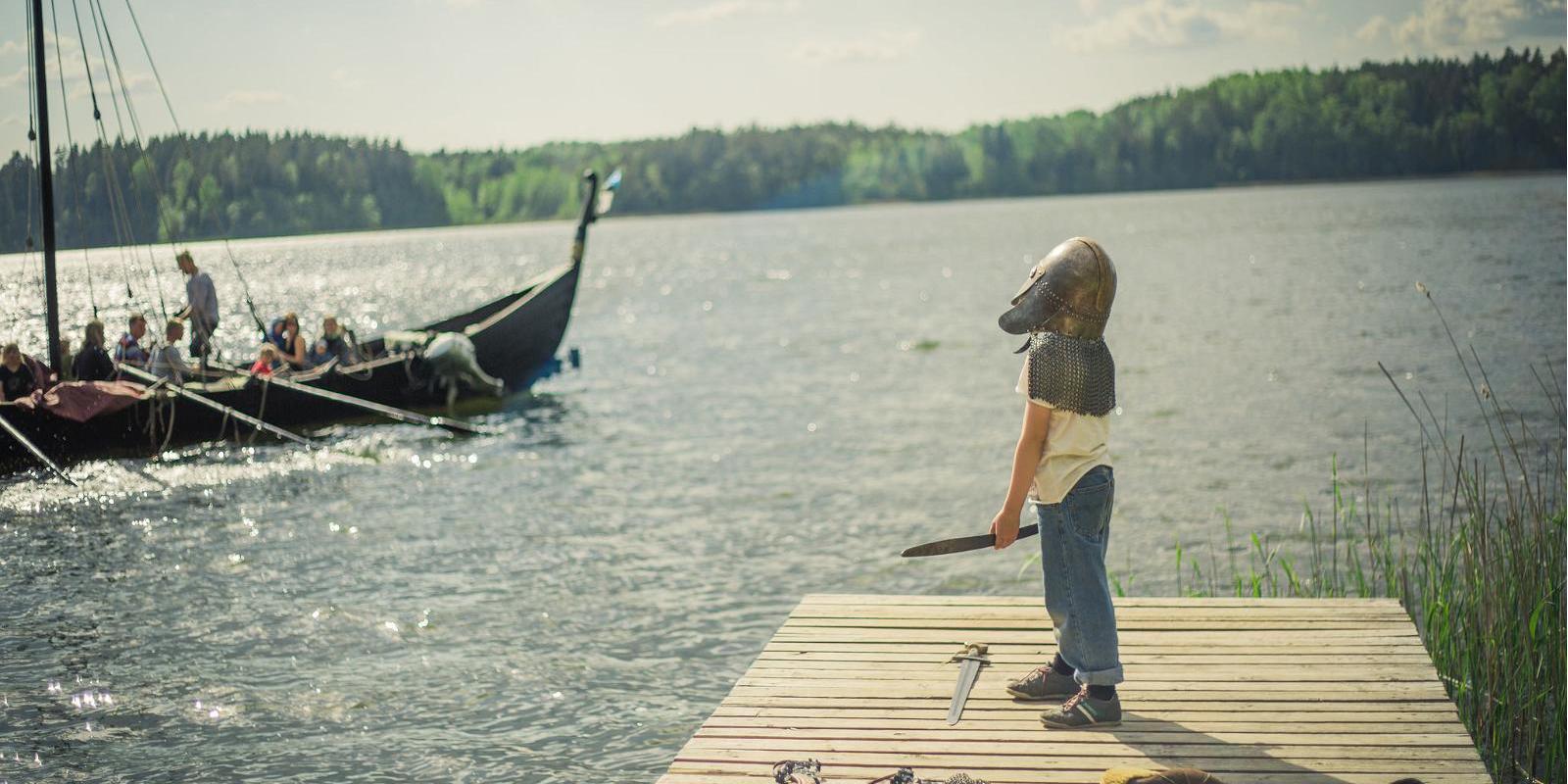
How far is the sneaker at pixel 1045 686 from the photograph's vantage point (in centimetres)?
423

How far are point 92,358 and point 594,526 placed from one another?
7.44 m

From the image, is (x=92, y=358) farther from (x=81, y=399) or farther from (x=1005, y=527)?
(x=1005, y=527)

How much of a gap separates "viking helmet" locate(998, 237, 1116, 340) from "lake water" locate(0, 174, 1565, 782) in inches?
160

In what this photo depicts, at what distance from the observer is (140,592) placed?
1048 cm

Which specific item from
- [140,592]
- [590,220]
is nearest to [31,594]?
[140,592]

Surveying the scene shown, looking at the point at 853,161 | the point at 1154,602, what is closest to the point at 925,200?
the point at 853,161

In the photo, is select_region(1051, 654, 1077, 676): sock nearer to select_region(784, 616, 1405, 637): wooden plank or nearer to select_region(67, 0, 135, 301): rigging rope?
select_region(784, 616, 1405, 637): wooden plank

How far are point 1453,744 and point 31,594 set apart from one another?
407 inches

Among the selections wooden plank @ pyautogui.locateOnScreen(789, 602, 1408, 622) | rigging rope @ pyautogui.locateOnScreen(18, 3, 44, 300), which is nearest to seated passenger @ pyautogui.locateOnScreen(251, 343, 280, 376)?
rigging rope @ pyautogui.locateOnScreen(18, 3, 44, 300)

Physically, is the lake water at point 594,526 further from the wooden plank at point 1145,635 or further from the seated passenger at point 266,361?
the wooden plank at point 1145,635

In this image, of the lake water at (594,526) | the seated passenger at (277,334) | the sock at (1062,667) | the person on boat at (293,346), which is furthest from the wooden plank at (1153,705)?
the seated passenger at (277,334)

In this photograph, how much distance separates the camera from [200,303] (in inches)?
714

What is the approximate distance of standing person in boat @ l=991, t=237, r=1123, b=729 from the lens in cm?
389

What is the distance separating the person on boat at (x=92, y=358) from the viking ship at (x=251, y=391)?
16.7 inches
